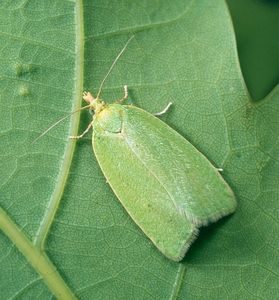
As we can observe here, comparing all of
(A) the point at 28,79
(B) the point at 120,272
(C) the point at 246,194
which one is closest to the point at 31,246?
(B) the point at 120,272

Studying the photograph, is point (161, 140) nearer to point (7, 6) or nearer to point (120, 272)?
point (120, 272)

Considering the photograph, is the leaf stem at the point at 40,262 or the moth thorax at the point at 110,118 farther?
the moth thorax at the point at 110,118

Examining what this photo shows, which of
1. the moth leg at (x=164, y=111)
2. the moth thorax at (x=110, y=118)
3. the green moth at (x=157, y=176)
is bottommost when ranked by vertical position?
the green moth at (x=157, y=176)

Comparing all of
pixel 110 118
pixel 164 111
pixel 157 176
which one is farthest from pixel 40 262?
pixel 164 111

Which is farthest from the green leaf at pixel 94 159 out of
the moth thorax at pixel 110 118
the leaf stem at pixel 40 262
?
the moth thorax at pixel 110 118

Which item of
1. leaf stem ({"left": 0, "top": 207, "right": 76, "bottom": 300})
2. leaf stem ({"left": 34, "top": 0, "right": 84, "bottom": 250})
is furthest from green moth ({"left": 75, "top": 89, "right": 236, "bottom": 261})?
leaf stem ({"left": 0, "top": 207, "right": 76, "bottom": 300})

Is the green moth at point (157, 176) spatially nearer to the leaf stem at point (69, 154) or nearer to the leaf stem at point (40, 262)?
the leaf stem at point (69, 154)

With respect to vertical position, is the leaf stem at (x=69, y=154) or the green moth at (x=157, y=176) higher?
the leaf stem at (x=69, y=154)
